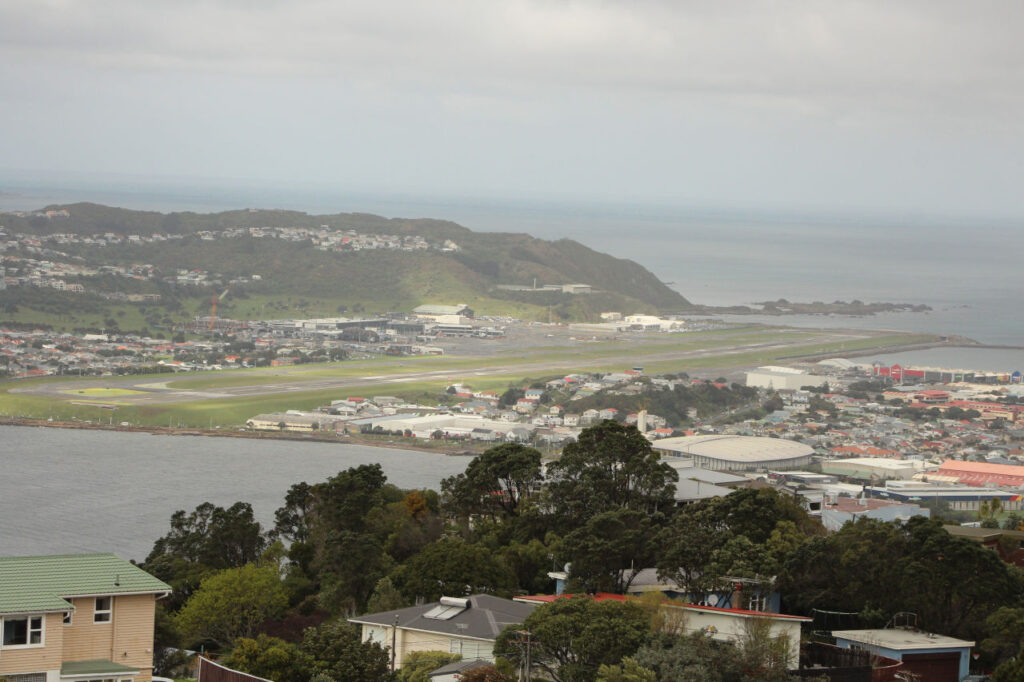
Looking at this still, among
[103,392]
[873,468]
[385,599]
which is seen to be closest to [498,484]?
[385,599]

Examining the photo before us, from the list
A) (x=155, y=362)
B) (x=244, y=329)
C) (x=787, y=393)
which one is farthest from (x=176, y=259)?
(x=787, y=393)

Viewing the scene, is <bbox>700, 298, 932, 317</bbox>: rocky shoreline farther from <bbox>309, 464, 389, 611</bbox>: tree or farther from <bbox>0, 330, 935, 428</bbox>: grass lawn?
<bbox>309, 464, 389, 611</bbox>: tree

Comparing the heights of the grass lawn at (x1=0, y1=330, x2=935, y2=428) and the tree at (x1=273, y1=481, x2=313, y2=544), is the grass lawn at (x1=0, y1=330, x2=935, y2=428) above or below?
below

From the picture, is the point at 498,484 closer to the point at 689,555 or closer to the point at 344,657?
the point at 689,555

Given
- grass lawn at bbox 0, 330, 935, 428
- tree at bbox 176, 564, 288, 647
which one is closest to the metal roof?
tree at bbox 176, 564, 288, 647

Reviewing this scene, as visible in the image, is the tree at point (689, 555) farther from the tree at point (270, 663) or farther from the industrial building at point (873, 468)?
the industrial building at point (873, 468)
